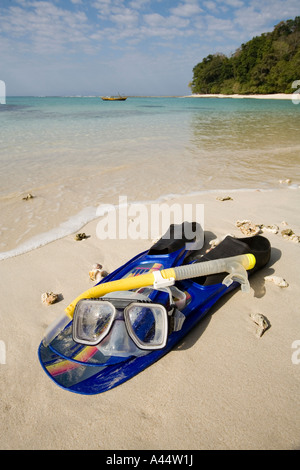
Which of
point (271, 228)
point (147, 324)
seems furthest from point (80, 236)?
point (271, 228)

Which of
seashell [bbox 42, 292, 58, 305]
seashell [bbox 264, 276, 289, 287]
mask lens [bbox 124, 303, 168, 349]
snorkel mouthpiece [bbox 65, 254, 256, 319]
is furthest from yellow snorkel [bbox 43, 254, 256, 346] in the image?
seashell [bbox 264, 276, 289, 287]

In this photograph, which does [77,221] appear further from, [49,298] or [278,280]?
[278,280]

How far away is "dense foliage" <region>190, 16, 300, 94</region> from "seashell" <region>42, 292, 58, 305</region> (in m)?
72.2

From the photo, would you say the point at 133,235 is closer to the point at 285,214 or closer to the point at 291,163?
the point at 285,214

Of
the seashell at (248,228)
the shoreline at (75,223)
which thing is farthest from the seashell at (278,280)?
the shoreline at (75,223)

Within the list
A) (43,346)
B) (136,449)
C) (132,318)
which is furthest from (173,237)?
(136,449)

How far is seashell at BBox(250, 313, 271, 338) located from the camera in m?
2.23

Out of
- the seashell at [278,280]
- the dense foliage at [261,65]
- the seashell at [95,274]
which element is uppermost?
the dense foliage at [261,65]

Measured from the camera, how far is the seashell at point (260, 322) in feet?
7.31

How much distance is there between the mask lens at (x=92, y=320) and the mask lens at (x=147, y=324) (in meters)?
0.15

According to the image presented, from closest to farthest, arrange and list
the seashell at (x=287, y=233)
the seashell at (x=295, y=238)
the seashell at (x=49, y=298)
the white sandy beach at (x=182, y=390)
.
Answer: the white sandy beach at (x=182, y=390)
the seashell at (x=49, y=298)
the seashell at (x=295, y=238)
the seashell at (x=287, y=233)

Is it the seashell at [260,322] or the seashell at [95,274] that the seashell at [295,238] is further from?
the seashell at [95,274]

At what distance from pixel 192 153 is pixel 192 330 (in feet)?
27.2

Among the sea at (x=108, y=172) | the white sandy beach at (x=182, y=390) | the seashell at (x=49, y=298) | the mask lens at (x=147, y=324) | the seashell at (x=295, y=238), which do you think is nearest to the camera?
the white sandy beach at (x=182, y=390)
